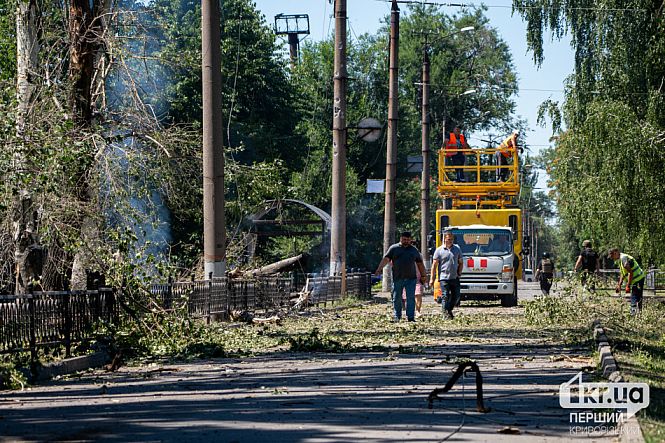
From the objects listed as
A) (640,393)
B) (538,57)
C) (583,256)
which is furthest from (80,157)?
(538,57)

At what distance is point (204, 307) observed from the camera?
23141mm

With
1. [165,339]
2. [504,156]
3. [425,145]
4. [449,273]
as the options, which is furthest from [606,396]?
[425,145]

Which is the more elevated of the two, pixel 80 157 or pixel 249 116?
pixel 249 116

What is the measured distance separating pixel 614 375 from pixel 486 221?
25.0 meters

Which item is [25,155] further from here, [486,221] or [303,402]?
[486,221]

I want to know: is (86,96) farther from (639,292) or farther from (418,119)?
(418,119)

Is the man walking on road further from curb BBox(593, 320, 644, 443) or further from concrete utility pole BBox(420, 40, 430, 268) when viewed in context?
concrete utility pole BBox(420, 40, 430, 268)

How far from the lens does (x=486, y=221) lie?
3625cm

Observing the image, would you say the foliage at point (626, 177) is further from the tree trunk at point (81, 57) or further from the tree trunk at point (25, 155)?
the tree trunk at point (25, 155)

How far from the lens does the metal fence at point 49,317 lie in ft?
46.6

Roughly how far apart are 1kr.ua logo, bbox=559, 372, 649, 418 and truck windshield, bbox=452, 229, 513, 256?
2282cm

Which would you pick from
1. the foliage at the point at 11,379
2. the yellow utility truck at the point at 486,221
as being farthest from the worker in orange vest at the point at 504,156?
the foliage at the point at 11,379

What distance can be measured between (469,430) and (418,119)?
76.7m

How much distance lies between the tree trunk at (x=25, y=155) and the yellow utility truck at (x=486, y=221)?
16209 mm
